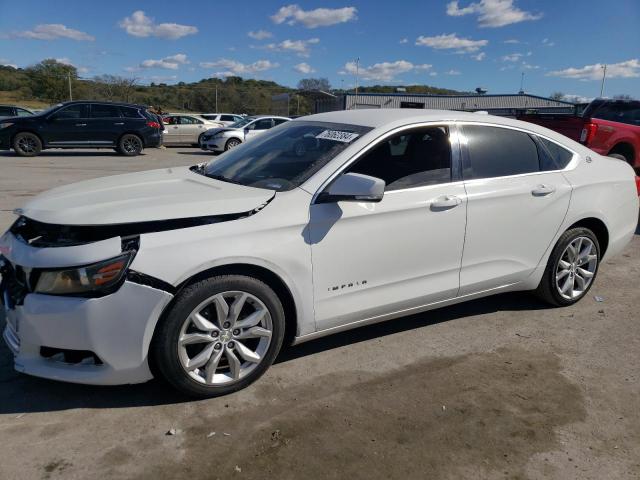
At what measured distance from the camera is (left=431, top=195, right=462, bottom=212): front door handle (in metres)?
3.57

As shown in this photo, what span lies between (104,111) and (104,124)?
40 centimetres

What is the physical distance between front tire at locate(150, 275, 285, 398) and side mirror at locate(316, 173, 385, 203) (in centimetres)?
67

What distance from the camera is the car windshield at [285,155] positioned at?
3422mm

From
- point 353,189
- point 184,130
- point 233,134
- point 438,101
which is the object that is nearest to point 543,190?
point 353,189

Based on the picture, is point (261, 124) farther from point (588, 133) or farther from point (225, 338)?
point (225, 338)

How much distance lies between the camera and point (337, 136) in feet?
11.9

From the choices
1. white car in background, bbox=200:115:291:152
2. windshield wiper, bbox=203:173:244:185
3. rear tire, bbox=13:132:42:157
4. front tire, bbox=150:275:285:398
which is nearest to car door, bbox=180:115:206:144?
white car in background, bbox=200:115:291:152

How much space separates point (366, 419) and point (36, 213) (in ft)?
7.22

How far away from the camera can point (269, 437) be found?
8.95 ft

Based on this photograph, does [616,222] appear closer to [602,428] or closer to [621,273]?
[621,273]

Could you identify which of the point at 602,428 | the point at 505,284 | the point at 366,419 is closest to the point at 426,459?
the point at 366,419

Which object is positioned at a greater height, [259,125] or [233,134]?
[259,125]

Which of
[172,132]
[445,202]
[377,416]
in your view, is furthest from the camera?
[172,132]

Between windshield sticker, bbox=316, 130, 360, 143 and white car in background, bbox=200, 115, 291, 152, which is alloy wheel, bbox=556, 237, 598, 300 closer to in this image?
windshield sticker, bbox=316, 130, 360, 143
